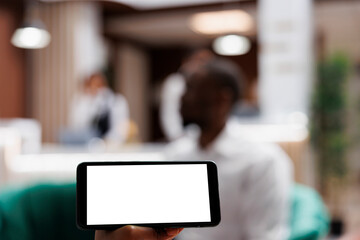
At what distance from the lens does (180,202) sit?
1.92ft

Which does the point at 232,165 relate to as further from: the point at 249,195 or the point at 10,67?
the point at 10,67

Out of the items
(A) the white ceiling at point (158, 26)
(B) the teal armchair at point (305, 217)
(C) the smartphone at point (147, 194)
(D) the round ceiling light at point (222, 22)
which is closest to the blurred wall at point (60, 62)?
(A) the white ceiling at point (158, 26)

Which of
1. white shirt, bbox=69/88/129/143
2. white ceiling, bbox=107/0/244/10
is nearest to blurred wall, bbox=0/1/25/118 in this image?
white ceiling, bbox=107/0/244/10

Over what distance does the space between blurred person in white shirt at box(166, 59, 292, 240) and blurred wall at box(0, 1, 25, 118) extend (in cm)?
732

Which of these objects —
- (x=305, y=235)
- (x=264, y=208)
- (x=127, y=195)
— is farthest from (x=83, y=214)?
(x=305, y=235)

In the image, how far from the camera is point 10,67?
8414 mm

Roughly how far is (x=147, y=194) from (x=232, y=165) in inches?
36.9

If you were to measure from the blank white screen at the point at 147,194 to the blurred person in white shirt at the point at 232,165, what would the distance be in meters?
0.77

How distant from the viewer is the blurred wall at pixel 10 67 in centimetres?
826

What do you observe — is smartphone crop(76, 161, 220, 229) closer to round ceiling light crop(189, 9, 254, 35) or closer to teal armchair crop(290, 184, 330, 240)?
teal armchair crop(290, 184, 330, 240)

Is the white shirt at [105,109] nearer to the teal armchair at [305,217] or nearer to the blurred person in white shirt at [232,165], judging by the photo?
the teal armchair at [305,217]

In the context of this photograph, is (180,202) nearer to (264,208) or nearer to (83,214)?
(83,214)

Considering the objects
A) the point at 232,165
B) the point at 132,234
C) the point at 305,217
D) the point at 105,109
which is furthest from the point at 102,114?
the point at 132,234

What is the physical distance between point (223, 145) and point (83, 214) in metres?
1.02
